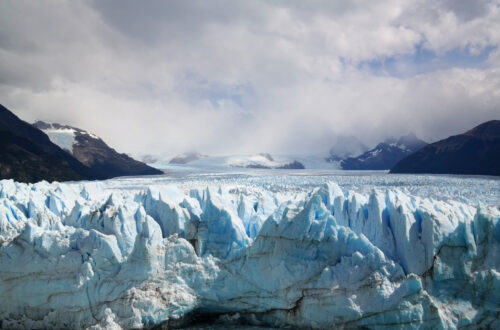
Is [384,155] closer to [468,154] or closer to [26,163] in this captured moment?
[468,154]

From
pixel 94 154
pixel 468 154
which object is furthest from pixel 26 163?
pixel 468 154

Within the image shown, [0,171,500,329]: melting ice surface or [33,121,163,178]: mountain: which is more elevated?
[33,121,163,178]: mountain

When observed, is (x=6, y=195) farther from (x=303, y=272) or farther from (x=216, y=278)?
(x=303, y=272)

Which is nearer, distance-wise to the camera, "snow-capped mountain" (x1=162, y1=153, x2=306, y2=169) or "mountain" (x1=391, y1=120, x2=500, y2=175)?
"mountain" (x1=391, y1=120, x2=500, y2=175)

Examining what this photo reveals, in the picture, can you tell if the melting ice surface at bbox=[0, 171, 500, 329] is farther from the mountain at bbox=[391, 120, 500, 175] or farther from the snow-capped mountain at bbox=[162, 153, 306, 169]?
the snow-capped mountain at bbox=[162, 153, 306, 169]

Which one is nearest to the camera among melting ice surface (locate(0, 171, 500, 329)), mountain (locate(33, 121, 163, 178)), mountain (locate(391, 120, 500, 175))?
melting ice surface (locate(0, 171, 500, 329))

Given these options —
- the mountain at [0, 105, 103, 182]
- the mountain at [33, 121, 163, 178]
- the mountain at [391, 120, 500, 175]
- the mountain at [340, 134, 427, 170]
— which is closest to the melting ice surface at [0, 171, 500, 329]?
the mountain at [391, 120, 500, 175]

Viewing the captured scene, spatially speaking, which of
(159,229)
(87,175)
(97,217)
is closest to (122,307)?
(159,229)
